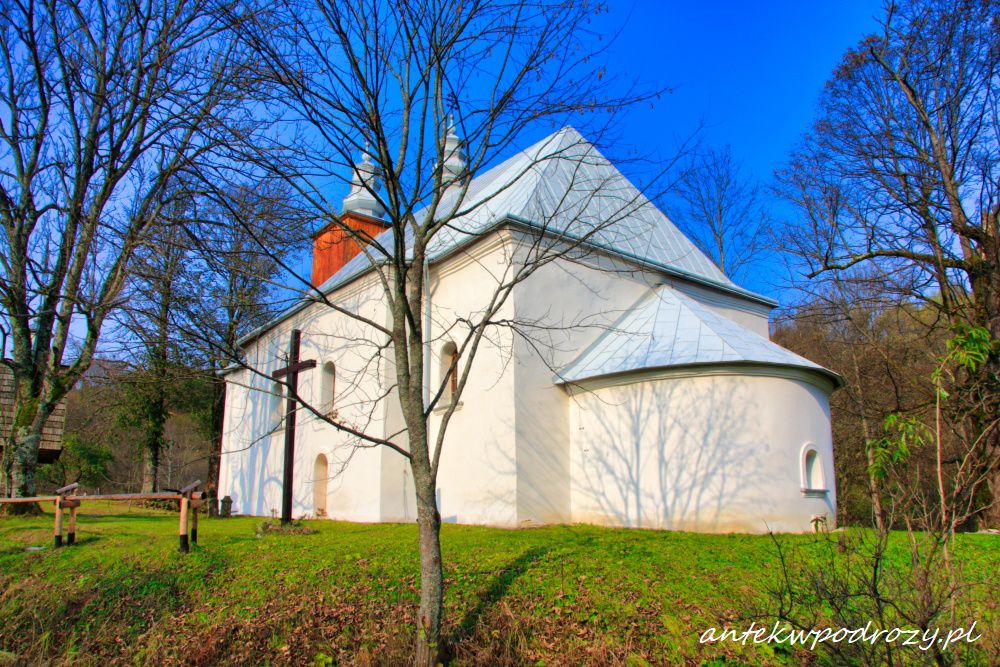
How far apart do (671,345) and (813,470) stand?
3.36m

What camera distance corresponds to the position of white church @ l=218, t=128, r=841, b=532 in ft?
37.5

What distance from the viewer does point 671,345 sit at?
499 inches

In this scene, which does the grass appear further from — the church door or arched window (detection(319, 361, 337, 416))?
arched window (detection(319, 361, 337, 416))

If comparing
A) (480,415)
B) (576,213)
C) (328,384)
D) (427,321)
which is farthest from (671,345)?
(328,384)

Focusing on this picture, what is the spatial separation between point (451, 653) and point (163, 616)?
10.6 feet

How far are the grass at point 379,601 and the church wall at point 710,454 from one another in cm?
208

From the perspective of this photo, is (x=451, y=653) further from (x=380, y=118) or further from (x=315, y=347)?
(x=315, y=347)

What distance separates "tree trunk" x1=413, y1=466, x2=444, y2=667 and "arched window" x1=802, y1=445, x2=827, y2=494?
27.6 ft

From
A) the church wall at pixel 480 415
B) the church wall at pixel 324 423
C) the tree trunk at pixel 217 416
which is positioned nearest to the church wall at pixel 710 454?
the church wall at pixel 480 415

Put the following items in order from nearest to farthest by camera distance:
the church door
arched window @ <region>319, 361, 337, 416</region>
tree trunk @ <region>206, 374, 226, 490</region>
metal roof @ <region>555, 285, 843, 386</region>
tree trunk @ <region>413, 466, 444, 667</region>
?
1. tree trunk @ <region>413, 466, 444, 667</region>
2. metal roof @ <region>555, 285, 843, 386</region>
3. the church door
4. arched window @ <region>319, 361, 337, 416</region>
5. tree trunk @ <region>206, 374, 226, 490</region>

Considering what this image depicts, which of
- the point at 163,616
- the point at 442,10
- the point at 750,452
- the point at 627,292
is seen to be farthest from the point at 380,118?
the point at 627,292

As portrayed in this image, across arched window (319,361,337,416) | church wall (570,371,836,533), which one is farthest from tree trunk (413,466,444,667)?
arched window (319,361,337,416)

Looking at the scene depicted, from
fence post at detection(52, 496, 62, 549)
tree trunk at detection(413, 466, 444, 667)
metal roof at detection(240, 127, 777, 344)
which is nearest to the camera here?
tree trunk at detection(413, 466, 444, 667)

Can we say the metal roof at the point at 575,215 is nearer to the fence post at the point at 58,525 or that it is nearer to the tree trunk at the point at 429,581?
the fence post at the point at 58,525
